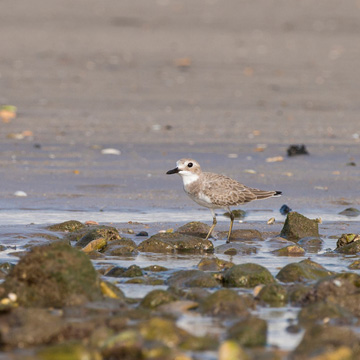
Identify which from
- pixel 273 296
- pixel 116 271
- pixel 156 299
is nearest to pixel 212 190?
pixel 116 271

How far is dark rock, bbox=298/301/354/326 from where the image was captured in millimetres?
5734

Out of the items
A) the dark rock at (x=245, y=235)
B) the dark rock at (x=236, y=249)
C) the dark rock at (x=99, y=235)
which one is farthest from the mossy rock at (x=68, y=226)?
the dark rock at (x=245, y=235)

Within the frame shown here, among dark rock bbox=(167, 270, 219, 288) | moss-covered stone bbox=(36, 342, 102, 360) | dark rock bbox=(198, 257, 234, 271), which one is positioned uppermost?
dark rock bbox=(198, 257, 234, 271)

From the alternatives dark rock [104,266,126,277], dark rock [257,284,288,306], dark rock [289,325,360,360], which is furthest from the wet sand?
dark rock [289,325,360,360]

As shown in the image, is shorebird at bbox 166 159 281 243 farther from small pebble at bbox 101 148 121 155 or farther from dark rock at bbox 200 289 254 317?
small pebble at bbox 101 148 121 155

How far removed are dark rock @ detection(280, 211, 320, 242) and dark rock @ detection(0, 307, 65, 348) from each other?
358 centimetres

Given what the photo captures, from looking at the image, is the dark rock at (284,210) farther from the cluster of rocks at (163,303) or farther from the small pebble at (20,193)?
the small pebble at (20,193)

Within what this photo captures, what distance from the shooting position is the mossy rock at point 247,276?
21.9ft

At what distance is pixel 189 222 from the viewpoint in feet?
28.8

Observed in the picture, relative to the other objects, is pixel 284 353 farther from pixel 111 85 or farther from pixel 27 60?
pixel 27 60

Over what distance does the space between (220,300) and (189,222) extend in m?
2.85

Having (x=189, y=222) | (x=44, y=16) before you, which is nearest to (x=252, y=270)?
(x=189, y=222)

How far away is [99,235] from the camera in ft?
25.8

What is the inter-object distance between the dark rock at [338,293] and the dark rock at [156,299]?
3.39ft
